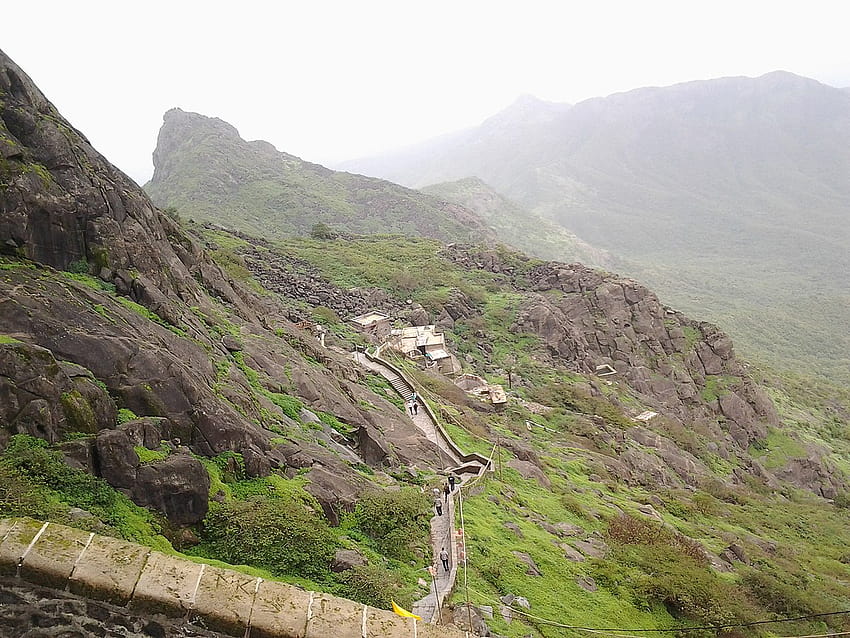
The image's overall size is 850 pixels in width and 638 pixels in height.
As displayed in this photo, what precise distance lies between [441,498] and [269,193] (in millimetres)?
122265

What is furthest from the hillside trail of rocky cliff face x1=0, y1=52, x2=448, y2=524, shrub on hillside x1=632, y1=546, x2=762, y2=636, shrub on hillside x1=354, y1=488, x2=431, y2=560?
shrub on hillside x1=632, y1=546, x2=762, y2=636

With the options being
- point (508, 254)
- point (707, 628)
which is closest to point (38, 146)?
point (707, 628)

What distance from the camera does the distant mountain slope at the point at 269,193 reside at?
12110 centimetres

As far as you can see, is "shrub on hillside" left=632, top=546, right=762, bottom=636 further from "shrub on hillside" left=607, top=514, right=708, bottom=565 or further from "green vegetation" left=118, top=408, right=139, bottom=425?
"green vegetation" left=118, top=408, right=139, bottom=425

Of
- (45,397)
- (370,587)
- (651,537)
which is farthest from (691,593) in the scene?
(45,397)

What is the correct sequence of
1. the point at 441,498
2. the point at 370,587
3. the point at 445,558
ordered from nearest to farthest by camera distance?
the point at 370,587, the point at 445,558, the point at 441,498

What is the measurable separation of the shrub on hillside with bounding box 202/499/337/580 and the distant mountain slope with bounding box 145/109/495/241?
310 ft

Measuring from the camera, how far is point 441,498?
2145 centimetres

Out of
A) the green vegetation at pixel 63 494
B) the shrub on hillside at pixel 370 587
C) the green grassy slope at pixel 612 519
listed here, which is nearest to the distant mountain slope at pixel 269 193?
the green grassy slope at pixel 612 519

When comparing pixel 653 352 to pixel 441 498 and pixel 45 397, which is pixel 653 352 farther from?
pixel 45 397

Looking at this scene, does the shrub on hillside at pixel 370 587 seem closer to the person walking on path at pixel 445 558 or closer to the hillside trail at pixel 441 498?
the hillside trail at pixel 441 498

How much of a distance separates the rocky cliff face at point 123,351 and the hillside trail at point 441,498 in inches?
85.6

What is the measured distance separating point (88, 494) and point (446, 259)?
237 ft

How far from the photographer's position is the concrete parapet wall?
5.54 metres
